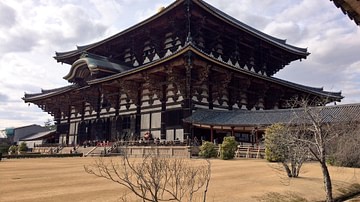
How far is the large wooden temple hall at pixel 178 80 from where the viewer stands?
25.9 meters

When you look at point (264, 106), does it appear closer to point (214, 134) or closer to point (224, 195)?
point (214, 134)

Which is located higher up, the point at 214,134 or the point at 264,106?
the point at 264,106

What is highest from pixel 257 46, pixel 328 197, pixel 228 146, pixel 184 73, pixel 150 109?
pixel 257 46

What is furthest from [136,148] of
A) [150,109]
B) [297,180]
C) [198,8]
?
[297,180]

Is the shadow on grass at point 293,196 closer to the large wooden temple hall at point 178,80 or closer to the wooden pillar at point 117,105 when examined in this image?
the large wooden temple hall at point 178,80

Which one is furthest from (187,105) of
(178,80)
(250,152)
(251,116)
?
(250,152)

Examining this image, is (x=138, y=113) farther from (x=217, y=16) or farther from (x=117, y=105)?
(x=217, y=16)

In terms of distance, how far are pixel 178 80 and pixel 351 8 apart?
2193cm

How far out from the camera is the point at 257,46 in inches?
1383

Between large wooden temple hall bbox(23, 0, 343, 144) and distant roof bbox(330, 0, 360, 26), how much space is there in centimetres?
1853

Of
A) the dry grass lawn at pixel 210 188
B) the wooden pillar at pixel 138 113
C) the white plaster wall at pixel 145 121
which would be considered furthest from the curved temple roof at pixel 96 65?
the dry grass lawn at pixel 210 188

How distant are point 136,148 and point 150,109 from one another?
4916 mm

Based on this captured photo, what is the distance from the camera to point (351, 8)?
4242mm

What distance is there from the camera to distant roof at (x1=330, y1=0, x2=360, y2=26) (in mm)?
4023
